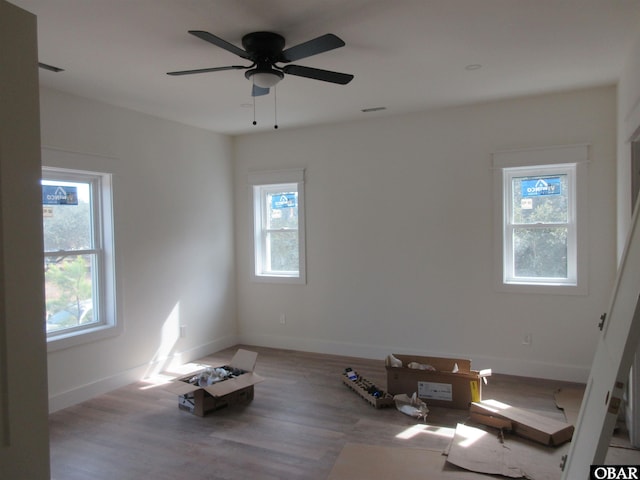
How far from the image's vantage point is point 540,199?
4.44 m

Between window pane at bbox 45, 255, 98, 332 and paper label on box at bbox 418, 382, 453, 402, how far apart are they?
121 inches

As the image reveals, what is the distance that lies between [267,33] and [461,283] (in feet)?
10.4

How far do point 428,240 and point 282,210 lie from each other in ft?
6.31

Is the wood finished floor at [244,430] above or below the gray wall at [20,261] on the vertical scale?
below

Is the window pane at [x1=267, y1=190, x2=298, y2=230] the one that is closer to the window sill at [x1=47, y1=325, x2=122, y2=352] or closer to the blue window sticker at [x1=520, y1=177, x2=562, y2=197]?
the window sill at [x1=47, y1=325, x2=122, y2=352]

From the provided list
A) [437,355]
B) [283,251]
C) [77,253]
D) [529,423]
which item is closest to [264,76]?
[77,253]

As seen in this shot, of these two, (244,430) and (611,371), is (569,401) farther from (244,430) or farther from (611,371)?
(244,430)

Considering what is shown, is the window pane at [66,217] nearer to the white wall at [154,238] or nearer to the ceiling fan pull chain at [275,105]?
the white wall at [154,238]

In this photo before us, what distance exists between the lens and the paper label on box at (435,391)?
3.69 m

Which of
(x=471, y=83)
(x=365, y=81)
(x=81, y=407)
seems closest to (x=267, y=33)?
(x=365, y=81)

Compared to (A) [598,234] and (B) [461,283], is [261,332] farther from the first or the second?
(A) [598,234]

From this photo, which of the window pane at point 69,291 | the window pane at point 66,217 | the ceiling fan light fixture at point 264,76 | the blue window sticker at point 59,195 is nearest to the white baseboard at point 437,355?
the window pane at point 69,291

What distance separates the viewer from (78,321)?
4.10 meters

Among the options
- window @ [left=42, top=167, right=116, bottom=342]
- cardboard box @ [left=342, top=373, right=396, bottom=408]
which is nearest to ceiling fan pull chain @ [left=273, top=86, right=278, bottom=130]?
window @ [left=42, top=167, right=116, bottom=342]
